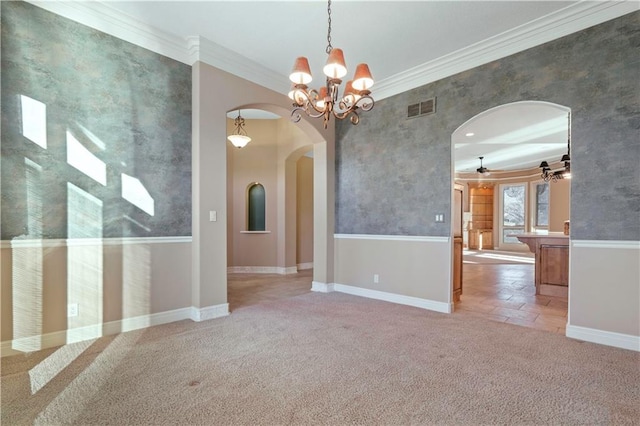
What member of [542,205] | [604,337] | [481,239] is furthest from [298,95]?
Result: [481,239]

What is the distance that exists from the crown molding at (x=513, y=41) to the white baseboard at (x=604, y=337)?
2.92 metres

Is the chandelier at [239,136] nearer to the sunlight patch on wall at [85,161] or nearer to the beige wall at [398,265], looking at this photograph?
the beige wall at [398,265]

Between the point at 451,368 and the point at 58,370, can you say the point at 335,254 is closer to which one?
the point at 451,368

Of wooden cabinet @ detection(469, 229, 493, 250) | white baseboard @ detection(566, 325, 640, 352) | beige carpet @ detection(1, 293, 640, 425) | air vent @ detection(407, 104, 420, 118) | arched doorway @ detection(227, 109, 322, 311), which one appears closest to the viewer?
beige carpet @ detection(1, 293, 640, 425)

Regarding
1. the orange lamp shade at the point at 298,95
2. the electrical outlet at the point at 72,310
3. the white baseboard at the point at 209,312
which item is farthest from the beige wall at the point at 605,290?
the electrical outlet at the point at 72,310

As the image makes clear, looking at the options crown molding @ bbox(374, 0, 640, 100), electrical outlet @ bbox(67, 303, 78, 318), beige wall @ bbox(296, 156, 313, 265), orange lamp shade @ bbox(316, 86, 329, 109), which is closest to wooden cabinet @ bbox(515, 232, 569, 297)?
crown molding @ bbox(374, 0, 640, 100)

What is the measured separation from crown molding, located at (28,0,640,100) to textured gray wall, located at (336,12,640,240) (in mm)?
98

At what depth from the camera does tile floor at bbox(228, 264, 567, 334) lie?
3.82 m

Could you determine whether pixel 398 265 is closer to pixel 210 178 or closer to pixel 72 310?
pixel 210 178

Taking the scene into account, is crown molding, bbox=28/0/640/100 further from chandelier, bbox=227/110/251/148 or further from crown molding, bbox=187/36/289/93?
chandelier, bbox=227/110/251/148

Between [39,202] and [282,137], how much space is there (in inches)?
186

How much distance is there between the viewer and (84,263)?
2.98 metres

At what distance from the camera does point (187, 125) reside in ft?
12.0

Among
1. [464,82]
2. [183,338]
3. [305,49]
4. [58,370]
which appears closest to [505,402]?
[183,338]
